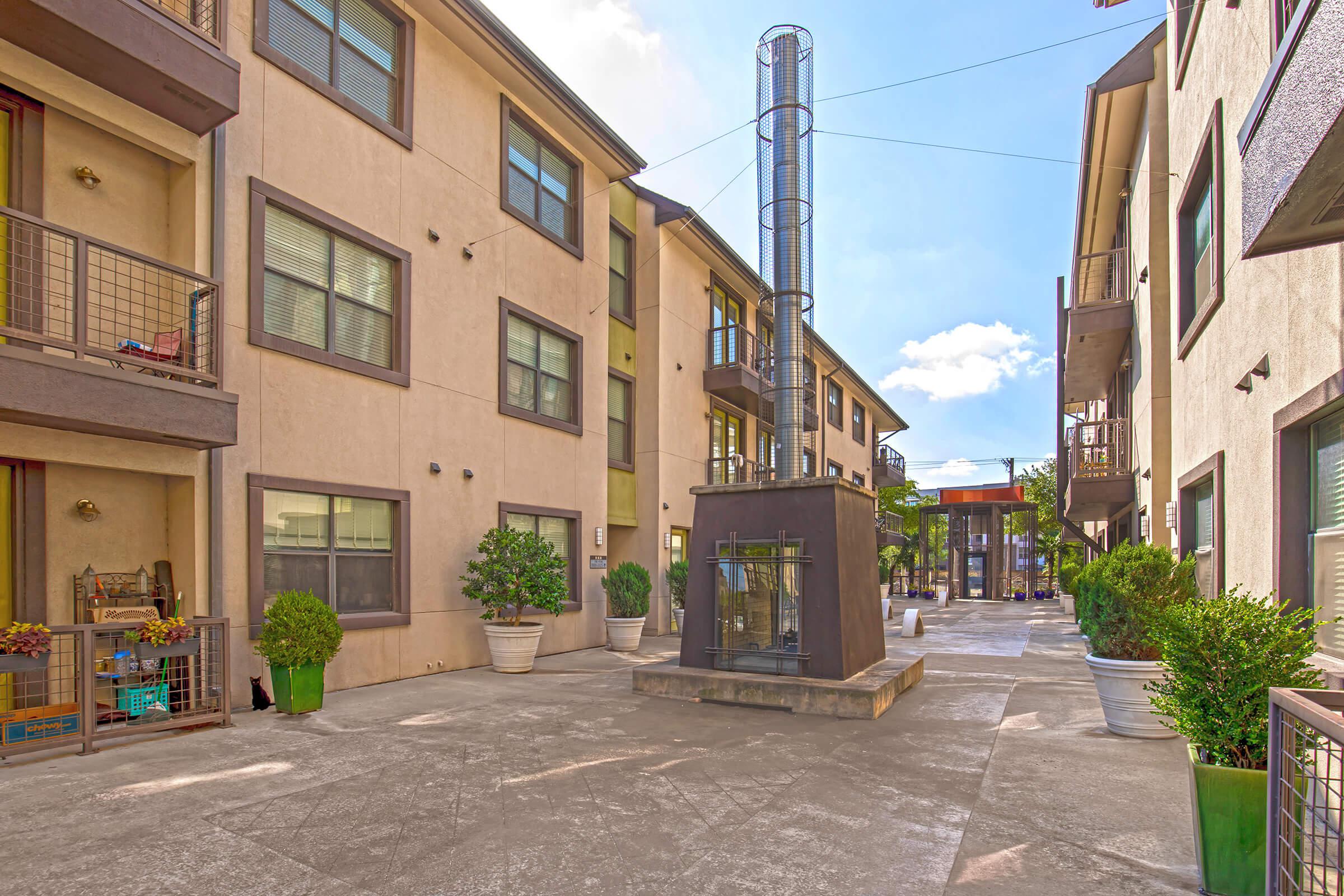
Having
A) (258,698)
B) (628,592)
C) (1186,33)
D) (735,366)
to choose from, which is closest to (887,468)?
(735,366)

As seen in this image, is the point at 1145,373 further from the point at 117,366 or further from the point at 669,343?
the point at 117,366

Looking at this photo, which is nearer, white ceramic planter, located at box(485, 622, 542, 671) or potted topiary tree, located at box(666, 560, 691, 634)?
white ceramic planter, located at box(485, 622, 542, 671)

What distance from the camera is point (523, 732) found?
7543mm

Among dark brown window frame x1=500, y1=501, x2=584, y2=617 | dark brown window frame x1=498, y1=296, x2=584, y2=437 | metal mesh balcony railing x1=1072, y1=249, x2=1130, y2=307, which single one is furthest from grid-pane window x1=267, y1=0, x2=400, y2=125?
metal mesh balcony railing x1=1072, y1=249, x2=1130, y2=307

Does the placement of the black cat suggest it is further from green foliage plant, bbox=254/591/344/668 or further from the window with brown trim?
the window with brown trim

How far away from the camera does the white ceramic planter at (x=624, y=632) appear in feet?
47.1

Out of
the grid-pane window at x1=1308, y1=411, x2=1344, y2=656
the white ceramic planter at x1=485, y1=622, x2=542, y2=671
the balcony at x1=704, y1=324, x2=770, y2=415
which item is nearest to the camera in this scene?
the grid-pane window at x1=1308, y1=411, x2=1344, y2=656

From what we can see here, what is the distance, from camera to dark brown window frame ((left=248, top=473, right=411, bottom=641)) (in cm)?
877

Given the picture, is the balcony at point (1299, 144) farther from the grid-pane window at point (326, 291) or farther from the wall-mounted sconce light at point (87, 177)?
the wall-mounted sconce light at point (87, 177)

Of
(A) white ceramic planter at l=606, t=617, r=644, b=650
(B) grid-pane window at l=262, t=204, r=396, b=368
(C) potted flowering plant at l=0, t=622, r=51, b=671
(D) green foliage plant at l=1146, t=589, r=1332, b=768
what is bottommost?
(A) white ceramic planter at l=606, t=617, r=644, b=650

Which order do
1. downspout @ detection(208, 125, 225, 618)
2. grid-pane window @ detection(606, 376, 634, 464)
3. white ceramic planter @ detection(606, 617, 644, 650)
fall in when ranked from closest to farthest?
downspout @ detection(208, 125, 225, 618) → white ceramic planter @ detection(606, 617, 644, 650) → grid-pane window @ detection(606, 376, 634, 464)

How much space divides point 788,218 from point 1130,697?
26.1 ft

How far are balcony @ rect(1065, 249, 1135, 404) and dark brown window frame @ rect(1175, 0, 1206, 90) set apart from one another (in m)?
3.47

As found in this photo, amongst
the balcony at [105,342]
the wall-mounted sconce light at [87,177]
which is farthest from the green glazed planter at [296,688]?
the wall-mounted sconce light at [87,177]
